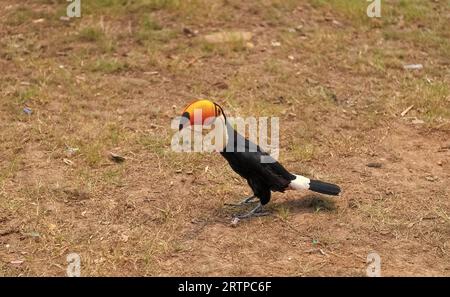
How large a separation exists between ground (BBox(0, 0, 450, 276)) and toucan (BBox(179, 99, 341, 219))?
0.19 m

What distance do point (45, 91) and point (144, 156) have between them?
1.76 metres

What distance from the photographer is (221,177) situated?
5.66m

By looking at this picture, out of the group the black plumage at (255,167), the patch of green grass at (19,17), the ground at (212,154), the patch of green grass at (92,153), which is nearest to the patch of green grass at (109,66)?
the ground at (212,154)

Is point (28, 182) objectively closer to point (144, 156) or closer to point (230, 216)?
point (144, 156)

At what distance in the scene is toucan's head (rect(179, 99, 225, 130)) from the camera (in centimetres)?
455

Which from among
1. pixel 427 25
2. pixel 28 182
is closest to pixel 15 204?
pixel 28 182

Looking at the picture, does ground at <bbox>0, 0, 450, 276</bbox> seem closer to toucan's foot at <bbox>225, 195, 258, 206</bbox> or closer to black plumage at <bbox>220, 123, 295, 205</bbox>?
toucan's foot at <bbox>225, 195, 258, 206</bbox>

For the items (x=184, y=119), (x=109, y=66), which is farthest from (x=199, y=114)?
(x=109, y=66)

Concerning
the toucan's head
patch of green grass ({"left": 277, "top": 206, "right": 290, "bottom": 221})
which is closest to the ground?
patch of green grass ({"left": 277, "top": 206, "right": 290, "bottom": 221})

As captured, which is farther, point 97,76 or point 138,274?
point 97,76

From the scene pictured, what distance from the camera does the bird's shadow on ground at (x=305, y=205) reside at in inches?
202

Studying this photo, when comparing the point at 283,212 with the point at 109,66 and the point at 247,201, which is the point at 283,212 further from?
the point at 109,66

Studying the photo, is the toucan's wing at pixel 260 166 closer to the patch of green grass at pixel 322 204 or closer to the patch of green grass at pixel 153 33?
the patch of green grass at pixel 322 204

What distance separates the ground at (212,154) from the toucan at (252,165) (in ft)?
0.61
